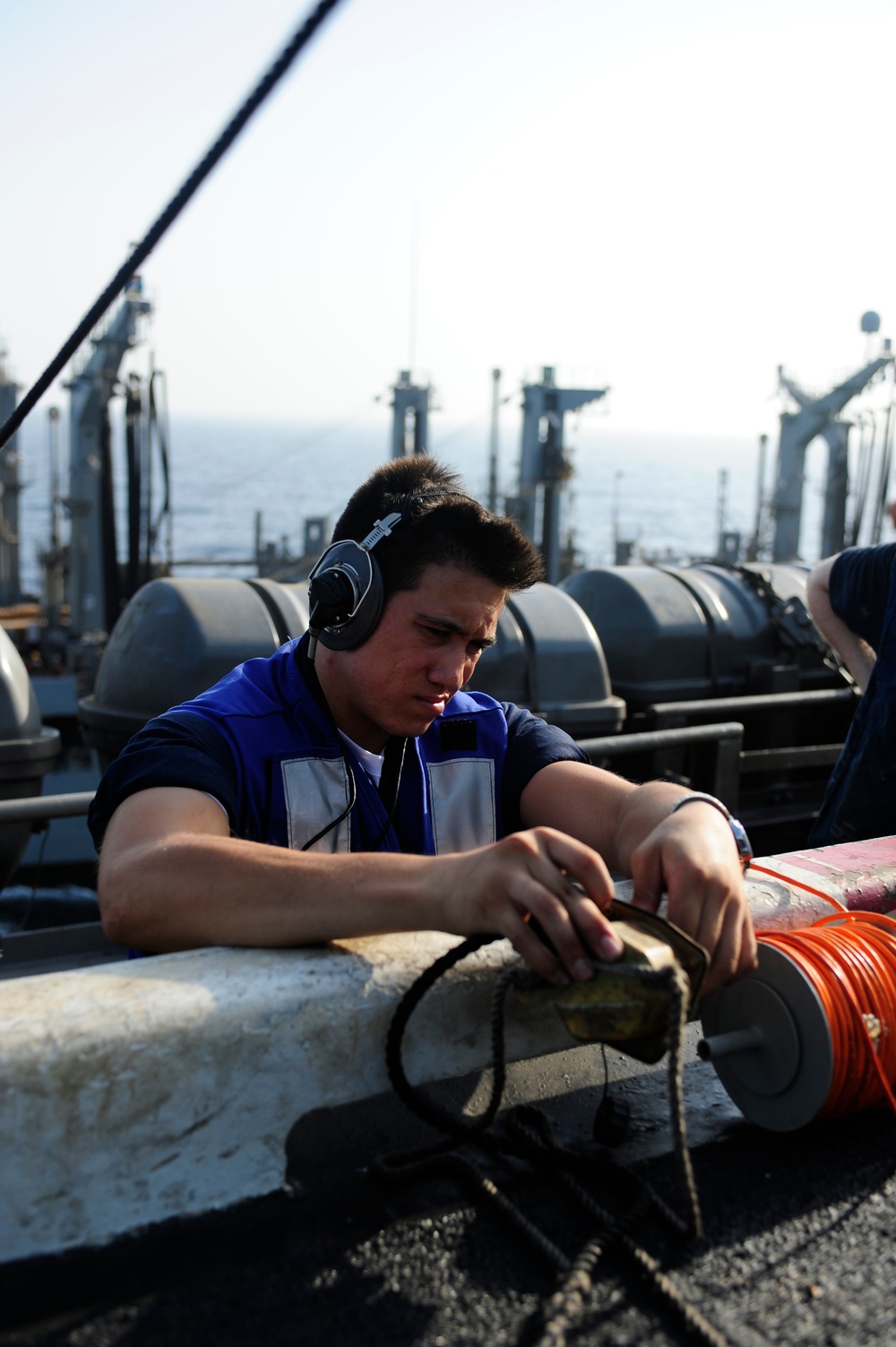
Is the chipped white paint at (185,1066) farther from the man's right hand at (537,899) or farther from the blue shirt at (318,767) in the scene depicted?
the blue shirt at (318,767)

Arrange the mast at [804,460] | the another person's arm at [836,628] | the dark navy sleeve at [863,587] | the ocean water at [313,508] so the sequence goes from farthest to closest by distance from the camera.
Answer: the ocean water at [313,508] → the mast at [804,460] → the another person's arm at [836,628] → the dark navy sleeve at [863,587]

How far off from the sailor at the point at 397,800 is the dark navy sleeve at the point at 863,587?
1971 mm

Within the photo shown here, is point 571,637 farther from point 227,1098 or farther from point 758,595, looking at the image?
point 227,1098

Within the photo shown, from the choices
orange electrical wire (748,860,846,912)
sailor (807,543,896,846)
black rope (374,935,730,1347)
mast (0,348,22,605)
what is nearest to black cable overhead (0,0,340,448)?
black rope (374,935,730,1347)

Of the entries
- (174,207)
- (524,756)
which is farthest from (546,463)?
(174,207)

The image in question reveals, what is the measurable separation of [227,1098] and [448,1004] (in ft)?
1.24

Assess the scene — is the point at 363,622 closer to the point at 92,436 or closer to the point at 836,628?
the point at 836,628

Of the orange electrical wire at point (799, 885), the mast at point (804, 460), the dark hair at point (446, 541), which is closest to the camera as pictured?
the orange electrical wire at point (799, 885)

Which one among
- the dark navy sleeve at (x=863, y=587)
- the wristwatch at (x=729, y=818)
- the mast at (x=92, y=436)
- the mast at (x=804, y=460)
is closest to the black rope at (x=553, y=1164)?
the wristwatch at (x=729, y=818)

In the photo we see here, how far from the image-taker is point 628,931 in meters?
1.70

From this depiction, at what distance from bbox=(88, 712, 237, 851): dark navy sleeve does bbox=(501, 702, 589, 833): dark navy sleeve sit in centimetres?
70

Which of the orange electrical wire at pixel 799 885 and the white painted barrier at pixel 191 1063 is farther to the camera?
the orange electrical wire at pixel 799 885

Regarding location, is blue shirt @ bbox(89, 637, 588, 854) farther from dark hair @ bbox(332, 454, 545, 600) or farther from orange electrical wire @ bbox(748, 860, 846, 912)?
orange electrical wire @ bbox(748, 860, 846, 912)

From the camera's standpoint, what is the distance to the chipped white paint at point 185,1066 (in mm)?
1521
